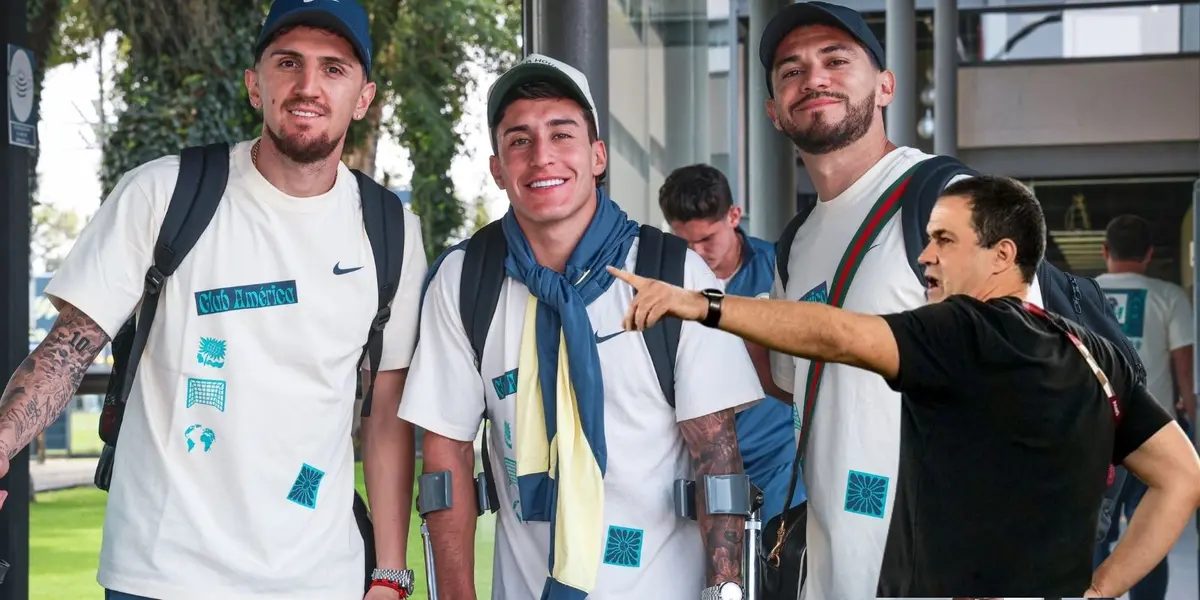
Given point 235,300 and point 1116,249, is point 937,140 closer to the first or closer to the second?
point 1116,249

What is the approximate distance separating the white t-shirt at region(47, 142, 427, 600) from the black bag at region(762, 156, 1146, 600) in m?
1.05

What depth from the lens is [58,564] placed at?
12.8 metres

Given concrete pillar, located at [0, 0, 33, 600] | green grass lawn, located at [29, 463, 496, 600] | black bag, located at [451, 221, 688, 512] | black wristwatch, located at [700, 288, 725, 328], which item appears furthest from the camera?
green grass lawn, located at [29, 463, 496, 600]

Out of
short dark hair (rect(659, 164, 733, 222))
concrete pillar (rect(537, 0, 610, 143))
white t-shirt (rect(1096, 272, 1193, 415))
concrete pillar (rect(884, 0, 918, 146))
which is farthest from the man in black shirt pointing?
concrete pillar (rect(884, 0, 918, 146))

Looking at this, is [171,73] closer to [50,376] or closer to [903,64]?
[903,64]

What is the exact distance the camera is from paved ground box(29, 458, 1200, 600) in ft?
34.8

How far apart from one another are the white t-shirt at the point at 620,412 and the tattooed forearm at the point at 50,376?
0.75 meters

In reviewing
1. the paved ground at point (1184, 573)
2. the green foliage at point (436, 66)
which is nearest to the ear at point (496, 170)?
the paved ground at point (1184, 573)

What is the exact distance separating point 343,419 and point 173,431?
15.9 inches

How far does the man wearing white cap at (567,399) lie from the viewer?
3641mm

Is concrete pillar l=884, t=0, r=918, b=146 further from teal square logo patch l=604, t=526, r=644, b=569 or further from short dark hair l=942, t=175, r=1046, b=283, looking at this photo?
short dark hair l=942, t=175, r=1046, b=283

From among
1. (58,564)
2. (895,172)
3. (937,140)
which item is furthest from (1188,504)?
(937,140)

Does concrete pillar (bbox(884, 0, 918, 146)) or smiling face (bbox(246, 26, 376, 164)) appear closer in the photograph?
smiling face (bbox(246, 26, 376, 164))

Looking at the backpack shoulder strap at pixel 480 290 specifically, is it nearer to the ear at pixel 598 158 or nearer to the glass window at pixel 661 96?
the ear at pixel 598 158
